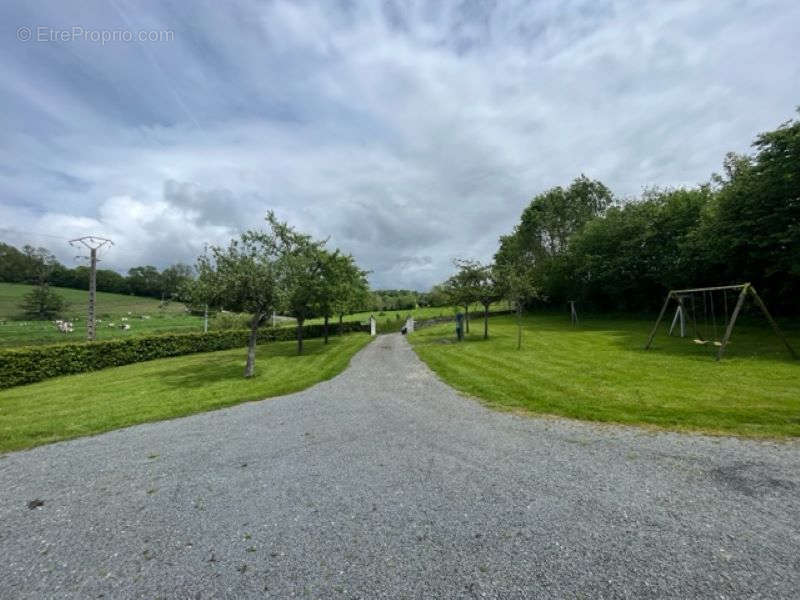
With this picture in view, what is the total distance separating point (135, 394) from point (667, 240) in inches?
1652

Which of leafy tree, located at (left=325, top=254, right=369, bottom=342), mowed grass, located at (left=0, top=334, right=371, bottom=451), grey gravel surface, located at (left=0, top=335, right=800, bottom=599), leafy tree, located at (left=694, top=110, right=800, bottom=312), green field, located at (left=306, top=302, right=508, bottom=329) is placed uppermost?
leafy tree, located at (left=694, top=110, right=800, bottom=312)

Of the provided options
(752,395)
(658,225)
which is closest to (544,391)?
(752,395)

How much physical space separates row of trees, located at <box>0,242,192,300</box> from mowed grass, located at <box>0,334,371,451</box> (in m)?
54.2

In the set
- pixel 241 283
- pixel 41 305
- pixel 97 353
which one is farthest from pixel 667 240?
pixel 41 305

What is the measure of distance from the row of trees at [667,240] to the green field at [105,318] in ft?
135

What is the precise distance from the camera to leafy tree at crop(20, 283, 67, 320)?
43.7 m

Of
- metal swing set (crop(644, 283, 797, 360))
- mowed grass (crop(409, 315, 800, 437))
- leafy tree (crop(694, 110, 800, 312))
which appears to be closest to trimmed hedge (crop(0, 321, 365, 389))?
mowed grass (crop(409, 315, 800, 437))

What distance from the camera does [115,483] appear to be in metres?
4.93

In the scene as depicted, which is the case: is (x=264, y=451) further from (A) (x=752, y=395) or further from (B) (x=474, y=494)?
(A) (x=752, y=395)

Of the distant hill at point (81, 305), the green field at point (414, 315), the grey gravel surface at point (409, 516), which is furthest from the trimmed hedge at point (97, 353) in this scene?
the distant hill at point (81, 305)

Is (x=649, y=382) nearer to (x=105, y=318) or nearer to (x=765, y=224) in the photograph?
(x=765, y=224)

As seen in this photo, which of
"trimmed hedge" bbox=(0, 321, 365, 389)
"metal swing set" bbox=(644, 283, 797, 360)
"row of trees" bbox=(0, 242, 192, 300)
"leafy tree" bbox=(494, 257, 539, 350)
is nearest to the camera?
"metal swing set" bbox=(644, 283, 797, 360)

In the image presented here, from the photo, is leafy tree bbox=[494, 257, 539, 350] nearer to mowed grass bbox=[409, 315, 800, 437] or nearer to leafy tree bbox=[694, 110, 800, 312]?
mowed grass bbox=[409, 315, 800, 437]

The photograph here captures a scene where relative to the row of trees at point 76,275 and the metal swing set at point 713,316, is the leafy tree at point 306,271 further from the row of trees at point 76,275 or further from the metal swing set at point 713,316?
the row of trees at point 76,275
